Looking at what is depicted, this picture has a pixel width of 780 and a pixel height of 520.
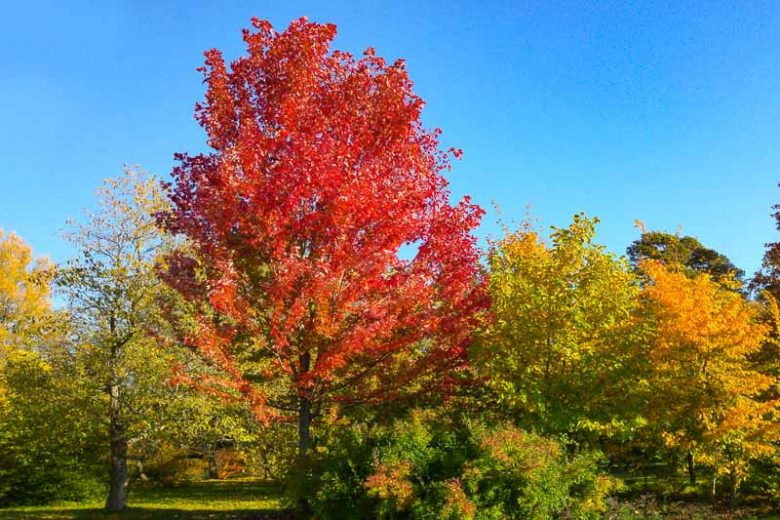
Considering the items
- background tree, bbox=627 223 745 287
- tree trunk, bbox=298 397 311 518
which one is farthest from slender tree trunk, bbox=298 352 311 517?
background tree, bbox=627 223 745 287

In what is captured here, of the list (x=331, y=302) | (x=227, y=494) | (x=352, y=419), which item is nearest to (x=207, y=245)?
(x=331, y=302)

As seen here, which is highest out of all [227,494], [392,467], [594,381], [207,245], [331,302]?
[207,245]

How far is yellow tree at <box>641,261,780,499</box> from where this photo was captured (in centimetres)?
1300

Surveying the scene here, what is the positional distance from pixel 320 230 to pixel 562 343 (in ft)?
15.6

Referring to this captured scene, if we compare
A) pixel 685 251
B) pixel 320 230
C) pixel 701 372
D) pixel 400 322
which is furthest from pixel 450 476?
pixel 685 251

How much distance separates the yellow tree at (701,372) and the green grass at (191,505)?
8.75m

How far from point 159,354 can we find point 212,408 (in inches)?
84.9

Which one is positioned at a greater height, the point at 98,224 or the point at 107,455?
the point at 98,224

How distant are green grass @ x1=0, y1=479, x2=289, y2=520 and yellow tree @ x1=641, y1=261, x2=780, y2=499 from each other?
8753 mm

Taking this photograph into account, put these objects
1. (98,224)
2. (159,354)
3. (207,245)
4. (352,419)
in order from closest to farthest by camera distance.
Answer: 1. (207,245)
2. (352,419)
3. (159,354)
4. (98,224)

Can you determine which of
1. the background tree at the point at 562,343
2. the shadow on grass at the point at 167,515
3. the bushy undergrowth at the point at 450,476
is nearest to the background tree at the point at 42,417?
the shadow on grass at the point at 167,515

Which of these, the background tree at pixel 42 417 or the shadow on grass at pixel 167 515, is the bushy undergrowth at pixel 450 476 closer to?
the shadow on grass at pixel 167 515

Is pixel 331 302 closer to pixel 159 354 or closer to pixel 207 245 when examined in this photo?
pixel 207 245

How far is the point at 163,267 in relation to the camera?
57.0ft
